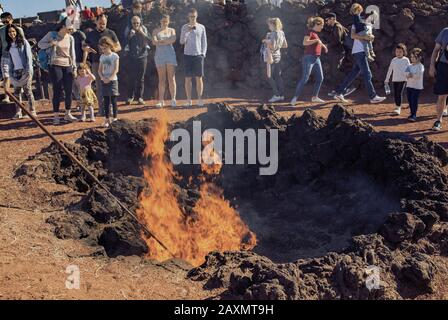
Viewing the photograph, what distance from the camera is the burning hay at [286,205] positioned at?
490cm

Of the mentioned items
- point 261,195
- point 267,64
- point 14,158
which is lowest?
point 261,195

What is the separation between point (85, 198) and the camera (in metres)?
6.64

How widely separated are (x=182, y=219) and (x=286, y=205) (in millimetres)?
1655

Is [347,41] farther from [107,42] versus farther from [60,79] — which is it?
[60,79]

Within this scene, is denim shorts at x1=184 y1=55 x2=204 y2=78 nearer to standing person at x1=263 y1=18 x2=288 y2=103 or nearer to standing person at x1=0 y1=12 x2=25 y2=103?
standing person at x1=263 y1=18 x2=288 y2=103

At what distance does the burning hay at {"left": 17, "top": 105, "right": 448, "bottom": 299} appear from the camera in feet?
16.1

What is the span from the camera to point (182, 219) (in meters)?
7.40

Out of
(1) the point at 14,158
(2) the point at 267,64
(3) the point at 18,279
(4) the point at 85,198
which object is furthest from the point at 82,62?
(3) the point at 18,279

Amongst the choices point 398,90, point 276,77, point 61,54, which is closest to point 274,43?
point 276,77

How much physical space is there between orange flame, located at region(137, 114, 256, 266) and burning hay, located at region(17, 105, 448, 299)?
2cm

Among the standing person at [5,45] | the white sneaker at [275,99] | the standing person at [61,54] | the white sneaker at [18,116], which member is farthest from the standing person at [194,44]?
the white sneaker at [18,116]

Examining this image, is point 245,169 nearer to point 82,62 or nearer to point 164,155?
point 164,155

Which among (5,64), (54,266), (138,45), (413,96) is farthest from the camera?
(138,45)

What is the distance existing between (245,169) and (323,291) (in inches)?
172
